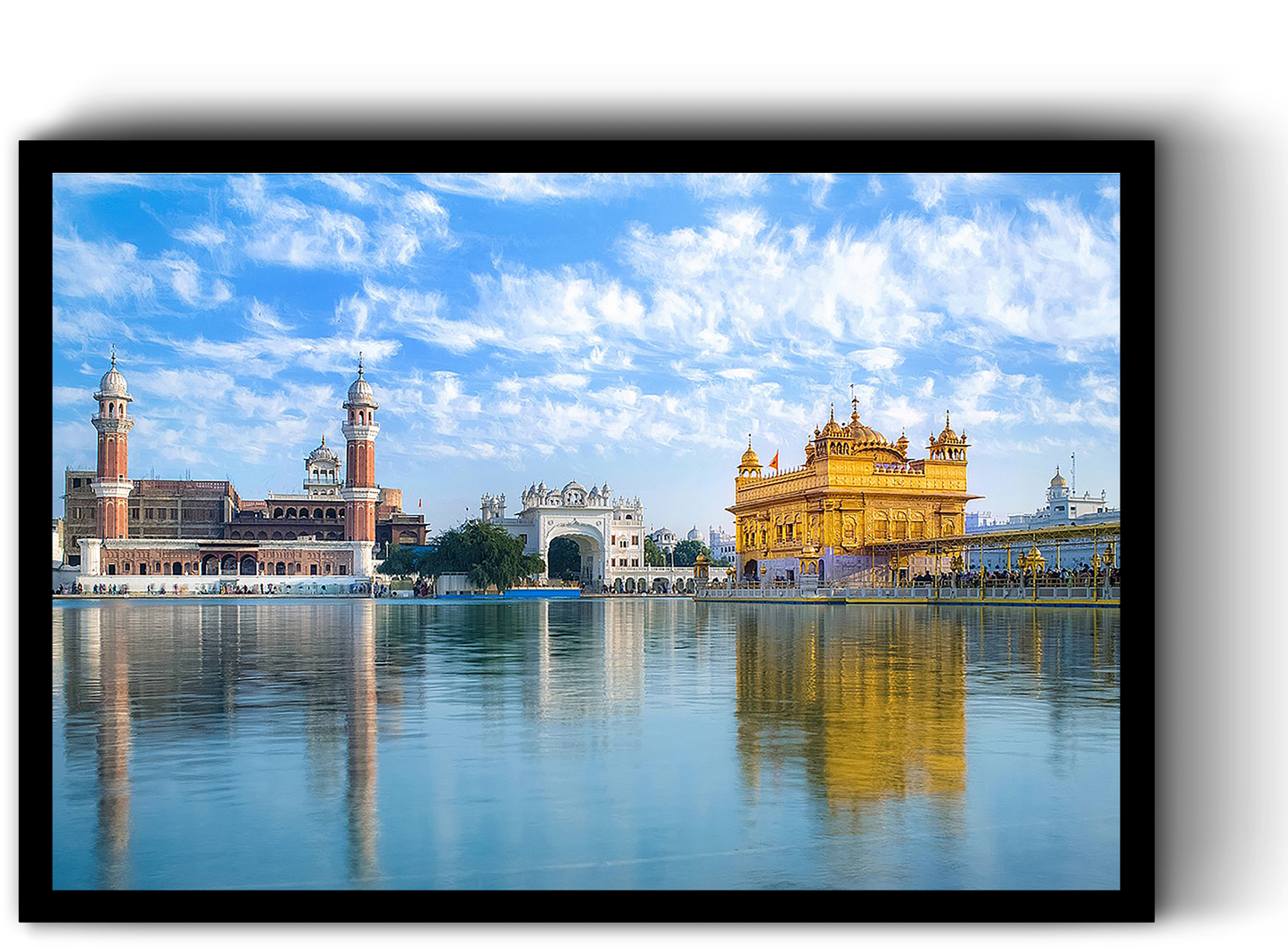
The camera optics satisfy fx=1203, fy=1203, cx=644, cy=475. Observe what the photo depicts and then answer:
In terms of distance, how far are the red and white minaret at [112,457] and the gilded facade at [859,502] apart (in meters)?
46.1

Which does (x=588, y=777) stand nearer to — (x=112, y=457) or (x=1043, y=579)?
(x=1043, y=579)

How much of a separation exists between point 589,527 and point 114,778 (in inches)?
3276

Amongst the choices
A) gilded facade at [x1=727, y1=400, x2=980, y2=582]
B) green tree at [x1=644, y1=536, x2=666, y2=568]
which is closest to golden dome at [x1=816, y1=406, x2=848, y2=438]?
gilded facade at [x1=727, y1=400, x2=980, y2=582]

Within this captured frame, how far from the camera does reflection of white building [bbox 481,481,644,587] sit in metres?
88.3

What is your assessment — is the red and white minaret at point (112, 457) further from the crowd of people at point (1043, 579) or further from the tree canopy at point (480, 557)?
the crowd of people at point (1043, 579)

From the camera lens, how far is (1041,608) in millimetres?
36000

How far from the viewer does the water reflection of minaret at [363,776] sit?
15.3ft

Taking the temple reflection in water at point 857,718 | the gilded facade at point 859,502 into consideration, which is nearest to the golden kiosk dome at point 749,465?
the gilded facade at point 859,502

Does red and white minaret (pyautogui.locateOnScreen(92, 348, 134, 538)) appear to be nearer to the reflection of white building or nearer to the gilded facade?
the reflection of white building

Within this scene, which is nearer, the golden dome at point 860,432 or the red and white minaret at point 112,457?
the golden dome at point 860,432

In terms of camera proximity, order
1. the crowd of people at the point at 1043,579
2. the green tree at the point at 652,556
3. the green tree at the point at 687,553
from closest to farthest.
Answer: the crowd of people at the point at 1043,579
the green tree at the point at 652,556
the green tree at the point at 687,553
